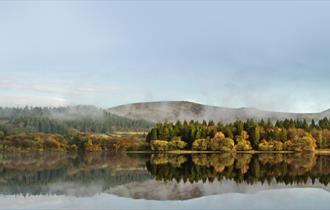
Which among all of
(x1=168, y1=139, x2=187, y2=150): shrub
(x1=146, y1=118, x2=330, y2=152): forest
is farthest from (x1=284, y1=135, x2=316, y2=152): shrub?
(x1=168, y1=139, x2=187, y2=150): shrub

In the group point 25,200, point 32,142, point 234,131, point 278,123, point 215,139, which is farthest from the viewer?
point 32,142

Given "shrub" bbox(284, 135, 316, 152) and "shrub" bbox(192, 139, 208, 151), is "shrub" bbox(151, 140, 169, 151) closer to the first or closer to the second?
"shrub" bbox(192, 139, 208, 151)

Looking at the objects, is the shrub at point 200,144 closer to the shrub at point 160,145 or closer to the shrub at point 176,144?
the shrub at point 176,144


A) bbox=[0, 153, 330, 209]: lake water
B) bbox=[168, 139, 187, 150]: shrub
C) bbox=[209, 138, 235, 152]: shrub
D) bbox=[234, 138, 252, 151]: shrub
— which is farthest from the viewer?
bbox=[168, 139, 187, 150]: shrub

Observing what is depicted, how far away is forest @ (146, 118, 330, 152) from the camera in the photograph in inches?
5079

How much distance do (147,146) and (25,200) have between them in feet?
348

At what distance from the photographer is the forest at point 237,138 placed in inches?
5079

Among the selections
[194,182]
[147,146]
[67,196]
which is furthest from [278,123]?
[67,196]

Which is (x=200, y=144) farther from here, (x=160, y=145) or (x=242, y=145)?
(x=242, y=145)

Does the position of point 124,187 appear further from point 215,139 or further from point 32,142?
point 32,142

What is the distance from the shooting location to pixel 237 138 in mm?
131250

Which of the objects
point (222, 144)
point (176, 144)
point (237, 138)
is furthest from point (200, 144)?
point (237, 138)

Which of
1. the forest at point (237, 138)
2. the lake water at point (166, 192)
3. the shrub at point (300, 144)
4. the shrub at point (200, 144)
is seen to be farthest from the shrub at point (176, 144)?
the lake water at point (166, 192)

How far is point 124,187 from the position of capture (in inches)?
1670
